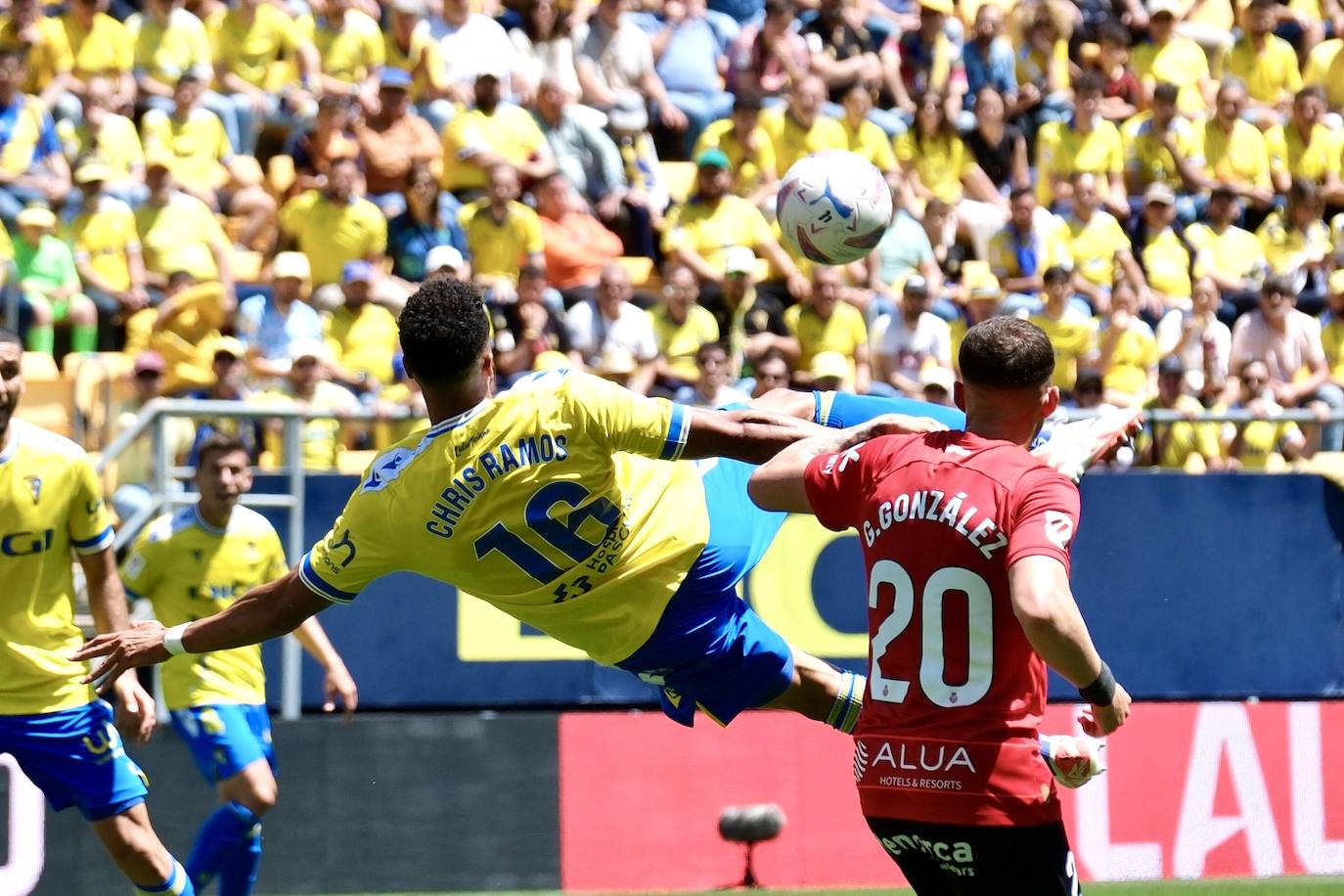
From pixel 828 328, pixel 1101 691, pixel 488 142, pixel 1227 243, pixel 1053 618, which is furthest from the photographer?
pixel 1227 243

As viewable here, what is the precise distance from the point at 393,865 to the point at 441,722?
81cm

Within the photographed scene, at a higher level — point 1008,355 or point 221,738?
point 1008,355

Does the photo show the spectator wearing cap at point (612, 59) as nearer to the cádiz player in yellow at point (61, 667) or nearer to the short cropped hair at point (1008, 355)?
the cádiz player in yellow at point (61, 667)

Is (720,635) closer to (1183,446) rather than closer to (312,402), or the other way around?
(312,402)

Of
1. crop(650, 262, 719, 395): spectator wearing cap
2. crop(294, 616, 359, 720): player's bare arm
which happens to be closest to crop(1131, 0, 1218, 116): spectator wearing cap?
crop(650, 262, 719, 395): spectator wearing cap

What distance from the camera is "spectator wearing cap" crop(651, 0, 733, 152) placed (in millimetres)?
14836

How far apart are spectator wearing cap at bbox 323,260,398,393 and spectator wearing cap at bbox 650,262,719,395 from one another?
174cm

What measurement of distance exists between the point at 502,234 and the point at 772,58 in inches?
128

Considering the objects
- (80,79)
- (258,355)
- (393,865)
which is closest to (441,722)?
(393,865)

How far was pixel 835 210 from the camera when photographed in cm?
770

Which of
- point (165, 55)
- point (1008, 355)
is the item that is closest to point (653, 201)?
point (165, 55)

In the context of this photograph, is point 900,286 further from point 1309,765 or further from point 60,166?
point 60,166

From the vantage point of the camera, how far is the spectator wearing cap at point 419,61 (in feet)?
46.0

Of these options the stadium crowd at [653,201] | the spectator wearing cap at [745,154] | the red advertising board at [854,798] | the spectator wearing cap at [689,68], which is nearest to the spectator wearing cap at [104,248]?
the stadium crowd at [653,201]
